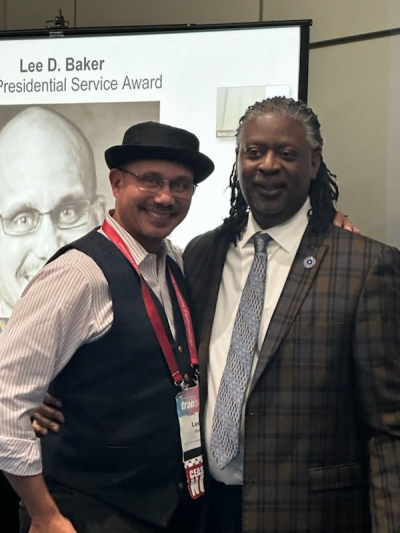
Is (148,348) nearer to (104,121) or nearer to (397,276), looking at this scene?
(397,276)

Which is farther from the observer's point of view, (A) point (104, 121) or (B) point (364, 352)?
(A) point (104, 121)

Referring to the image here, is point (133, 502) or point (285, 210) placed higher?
point (285, 210)

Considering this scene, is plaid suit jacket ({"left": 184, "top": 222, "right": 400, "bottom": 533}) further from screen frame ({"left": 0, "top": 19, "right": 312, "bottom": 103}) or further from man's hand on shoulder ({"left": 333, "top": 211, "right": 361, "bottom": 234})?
screen frame ({"left": 0, "top": 19, "right": 312, "bottom": 103})

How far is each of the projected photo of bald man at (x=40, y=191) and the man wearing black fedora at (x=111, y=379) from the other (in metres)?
1.15

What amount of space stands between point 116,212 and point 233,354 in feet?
1.45

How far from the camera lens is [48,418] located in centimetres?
168

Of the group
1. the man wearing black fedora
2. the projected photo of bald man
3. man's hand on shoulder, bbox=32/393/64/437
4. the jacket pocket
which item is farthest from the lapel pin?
the projected photo of bald man

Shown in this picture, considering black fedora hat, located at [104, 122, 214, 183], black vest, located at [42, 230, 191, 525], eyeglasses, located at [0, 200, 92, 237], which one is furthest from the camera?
eyeglasses, located at [0, 200, 92, 237]

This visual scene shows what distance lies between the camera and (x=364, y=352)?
1643 mm

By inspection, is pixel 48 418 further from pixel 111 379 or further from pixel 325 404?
pixel 325 404

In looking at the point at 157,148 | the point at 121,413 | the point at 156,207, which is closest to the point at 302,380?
the point at 121,413

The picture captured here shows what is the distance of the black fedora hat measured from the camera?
174cm

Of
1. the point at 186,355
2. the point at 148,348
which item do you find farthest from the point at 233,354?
the point at 148,348

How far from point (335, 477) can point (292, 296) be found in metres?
0.42
